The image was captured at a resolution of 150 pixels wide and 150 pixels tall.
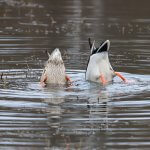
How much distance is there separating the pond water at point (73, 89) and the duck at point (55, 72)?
23 cm

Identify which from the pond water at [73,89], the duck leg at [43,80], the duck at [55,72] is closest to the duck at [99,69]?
the pond water at [73,89]

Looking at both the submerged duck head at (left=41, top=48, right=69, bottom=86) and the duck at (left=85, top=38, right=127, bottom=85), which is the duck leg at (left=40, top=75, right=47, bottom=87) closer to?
the submerged duck head at (left=41, top=48, right=69, bottom=86)

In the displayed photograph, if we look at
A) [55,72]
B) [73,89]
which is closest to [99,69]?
[55,72]

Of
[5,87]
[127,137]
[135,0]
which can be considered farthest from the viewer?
[135,0]

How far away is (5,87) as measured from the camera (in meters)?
11.9

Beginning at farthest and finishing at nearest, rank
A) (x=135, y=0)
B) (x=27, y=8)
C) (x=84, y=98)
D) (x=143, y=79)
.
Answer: (x=135, y=0) → (x=27, y=8) → (x=143, y=79) → (x=84, y=98)

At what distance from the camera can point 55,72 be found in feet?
41.2

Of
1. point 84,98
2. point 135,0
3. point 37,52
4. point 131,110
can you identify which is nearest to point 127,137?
point 131,110

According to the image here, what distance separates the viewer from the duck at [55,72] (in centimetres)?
1250

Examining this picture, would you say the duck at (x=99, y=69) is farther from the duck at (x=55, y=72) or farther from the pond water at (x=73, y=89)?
the duck at (x=55, y=72)

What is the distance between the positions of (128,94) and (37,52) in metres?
5.12

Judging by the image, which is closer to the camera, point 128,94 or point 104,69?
point 128,94

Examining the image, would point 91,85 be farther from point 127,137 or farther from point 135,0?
point 135,0

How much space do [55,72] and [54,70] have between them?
0.20ft
